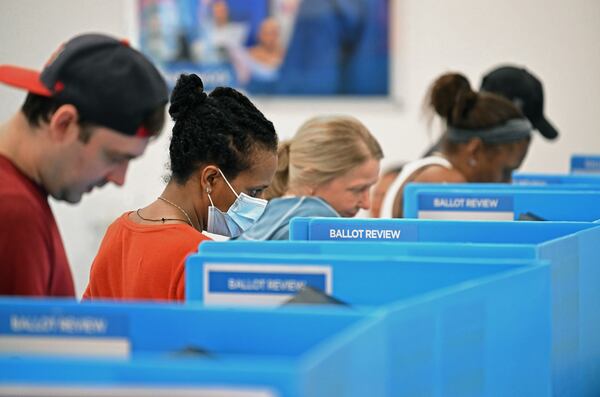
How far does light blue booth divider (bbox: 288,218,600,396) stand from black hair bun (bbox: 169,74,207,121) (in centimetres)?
45

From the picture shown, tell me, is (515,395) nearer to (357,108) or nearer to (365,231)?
(365,231)

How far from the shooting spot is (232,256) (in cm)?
193

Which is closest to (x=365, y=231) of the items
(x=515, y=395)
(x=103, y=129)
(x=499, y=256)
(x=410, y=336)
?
(x=499, y=256)

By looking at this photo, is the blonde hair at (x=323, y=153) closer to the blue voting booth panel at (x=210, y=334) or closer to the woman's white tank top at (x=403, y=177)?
the woman's white tank top at (x=403, y=177)

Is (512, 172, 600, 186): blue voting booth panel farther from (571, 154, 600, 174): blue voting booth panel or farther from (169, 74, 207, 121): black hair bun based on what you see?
(169, 74, 207, 121): black hair bun

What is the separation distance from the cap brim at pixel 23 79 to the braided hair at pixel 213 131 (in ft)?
2.88

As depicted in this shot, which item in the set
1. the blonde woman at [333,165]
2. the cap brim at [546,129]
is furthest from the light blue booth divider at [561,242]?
the cap brim at [546,129]

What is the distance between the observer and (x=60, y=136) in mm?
1893

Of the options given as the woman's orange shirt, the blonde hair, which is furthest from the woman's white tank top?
the woman's orange shirt

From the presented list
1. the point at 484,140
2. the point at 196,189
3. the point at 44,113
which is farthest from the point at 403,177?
the point at 44,113

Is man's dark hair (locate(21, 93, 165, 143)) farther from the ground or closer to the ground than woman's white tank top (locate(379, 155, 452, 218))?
farther from the ground

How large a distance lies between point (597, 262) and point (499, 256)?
605 mm

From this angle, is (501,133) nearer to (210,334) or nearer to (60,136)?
(60,136)

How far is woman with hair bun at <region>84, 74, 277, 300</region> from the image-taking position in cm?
259
